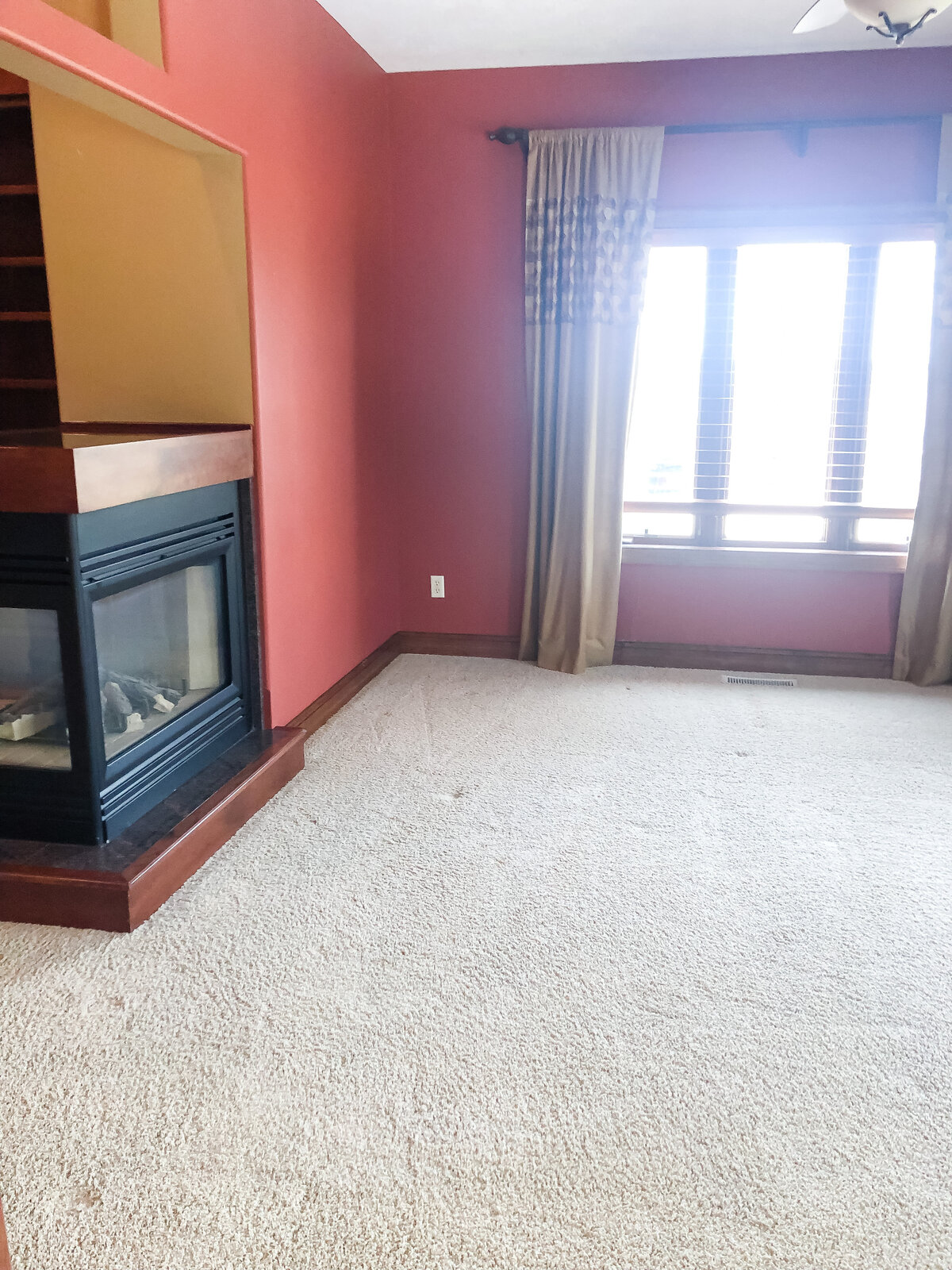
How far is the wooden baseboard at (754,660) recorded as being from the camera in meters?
4.15

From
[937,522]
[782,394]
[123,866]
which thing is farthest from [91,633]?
[937,522]

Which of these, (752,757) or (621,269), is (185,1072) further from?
(621,269)

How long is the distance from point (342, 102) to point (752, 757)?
9.24 ft

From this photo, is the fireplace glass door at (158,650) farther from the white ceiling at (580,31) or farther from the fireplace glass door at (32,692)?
the white ceiling at (580,31)

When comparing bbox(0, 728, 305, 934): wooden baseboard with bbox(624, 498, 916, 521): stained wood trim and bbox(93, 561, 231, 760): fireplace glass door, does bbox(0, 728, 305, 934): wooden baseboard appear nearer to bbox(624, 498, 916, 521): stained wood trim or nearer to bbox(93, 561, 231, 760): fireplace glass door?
bbox(93, 561, 231, 760): fireplace glass door

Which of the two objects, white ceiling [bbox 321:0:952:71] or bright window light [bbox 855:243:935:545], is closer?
white ceiling [bbox 321:0:952:71]

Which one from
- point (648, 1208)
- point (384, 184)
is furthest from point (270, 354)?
point (648, 1208)

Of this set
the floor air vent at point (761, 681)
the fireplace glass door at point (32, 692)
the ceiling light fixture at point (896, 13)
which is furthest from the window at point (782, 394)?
the fireplace glass door at point (32, 692)

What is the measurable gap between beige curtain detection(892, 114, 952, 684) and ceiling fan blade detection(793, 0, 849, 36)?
155 cm

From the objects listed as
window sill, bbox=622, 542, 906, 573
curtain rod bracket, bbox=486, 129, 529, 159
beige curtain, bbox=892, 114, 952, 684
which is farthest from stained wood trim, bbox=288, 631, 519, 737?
curtain rod bracket, bbox=486, 129, 529, 159

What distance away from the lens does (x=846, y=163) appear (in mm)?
3766

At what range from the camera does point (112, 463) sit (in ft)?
7.23

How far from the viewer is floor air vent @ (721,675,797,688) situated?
4.02m

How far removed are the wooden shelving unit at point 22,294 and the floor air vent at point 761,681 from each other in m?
2.85
